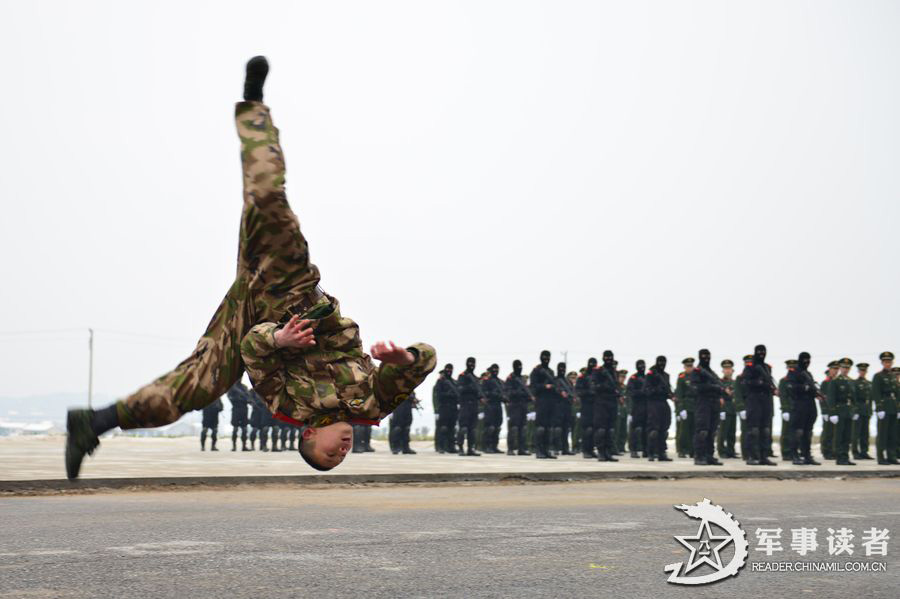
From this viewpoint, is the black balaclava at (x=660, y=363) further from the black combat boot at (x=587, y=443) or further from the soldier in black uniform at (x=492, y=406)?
the soldier in black uniform at (x=492, y=406)

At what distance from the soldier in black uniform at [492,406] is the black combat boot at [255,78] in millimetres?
20309

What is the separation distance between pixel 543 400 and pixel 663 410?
2.94 meters

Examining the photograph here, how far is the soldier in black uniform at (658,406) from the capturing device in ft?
73.3

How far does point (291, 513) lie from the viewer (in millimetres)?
10492

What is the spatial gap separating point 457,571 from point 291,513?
12.9 ft

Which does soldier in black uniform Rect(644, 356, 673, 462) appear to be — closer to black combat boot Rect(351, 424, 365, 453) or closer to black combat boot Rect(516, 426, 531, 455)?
black combat boot Rect(516, 426, 531, 455)

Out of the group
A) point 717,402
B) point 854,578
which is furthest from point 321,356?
point 717,402

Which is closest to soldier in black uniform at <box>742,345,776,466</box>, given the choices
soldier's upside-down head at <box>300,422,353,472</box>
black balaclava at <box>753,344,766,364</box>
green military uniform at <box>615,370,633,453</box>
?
black balaclava at <box>753,344,766,364</box>

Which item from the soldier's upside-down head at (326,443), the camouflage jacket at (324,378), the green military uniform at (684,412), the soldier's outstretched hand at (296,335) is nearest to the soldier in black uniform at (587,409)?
the green military uniform at (684,412)

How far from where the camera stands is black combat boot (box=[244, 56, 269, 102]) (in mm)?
5738

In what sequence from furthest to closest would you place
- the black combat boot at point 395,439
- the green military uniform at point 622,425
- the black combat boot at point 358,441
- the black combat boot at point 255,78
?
1. the green military uniform at point 622,425
2. the black combat boot at point 358,441
3. the black combat boot at point 395,439
4. the black combat boot at point 255,78

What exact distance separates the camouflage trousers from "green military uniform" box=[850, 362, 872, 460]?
2047cm

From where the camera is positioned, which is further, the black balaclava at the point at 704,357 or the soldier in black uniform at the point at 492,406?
the soldier in black uniform at the point at 492,406

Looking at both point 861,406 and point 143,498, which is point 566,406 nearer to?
point 861,406
